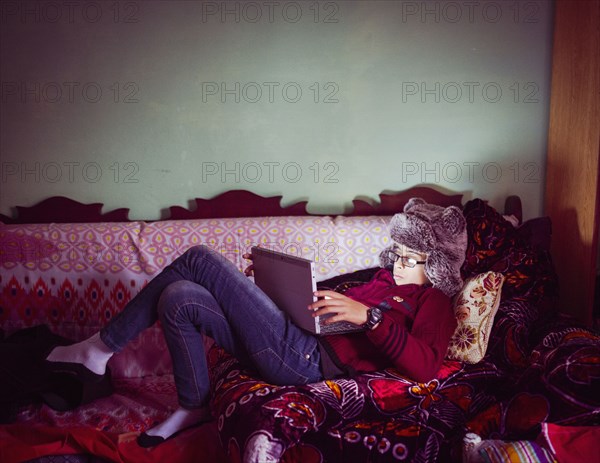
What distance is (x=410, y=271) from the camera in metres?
1.84

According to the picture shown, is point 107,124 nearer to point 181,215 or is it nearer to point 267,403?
point 181,215

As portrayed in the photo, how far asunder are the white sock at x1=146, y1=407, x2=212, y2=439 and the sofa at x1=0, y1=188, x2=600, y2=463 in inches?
1.4

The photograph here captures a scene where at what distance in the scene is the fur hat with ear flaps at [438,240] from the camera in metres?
1.79

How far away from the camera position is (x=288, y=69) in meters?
2.53

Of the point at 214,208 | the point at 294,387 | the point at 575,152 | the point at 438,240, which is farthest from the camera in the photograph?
the point at 214,208

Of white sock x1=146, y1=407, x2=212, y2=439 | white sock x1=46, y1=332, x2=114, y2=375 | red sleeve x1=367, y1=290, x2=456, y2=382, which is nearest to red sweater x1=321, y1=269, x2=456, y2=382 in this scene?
red sleeve x1=367, y1=290, x2=456, y2=382

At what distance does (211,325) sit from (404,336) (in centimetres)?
57

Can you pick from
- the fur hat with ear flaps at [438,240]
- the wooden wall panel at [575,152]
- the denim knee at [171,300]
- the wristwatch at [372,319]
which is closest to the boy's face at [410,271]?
the fur hat with ear flaps at [438,240]

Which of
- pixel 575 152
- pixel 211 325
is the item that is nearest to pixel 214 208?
pixel 211 325

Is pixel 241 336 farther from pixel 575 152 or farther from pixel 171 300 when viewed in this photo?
pixel 575 152

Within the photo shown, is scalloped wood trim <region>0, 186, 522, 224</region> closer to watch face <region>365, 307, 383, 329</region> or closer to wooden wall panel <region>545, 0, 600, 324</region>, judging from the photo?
wooden wall panel <region>545, 0, 600, 324</region>

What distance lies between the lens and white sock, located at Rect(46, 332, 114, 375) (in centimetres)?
167

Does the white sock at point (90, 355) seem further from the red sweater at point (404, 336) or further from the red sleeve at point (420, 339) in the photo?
the red sleeve at point (420, 339)

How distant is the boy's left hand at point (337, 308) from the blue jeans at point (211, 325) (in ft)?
0.62
